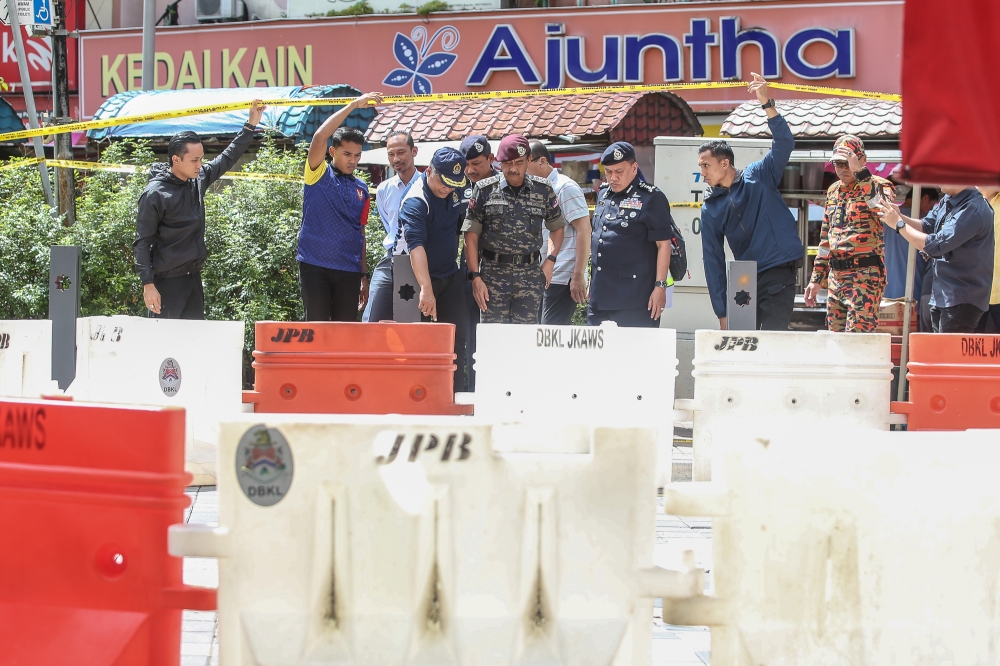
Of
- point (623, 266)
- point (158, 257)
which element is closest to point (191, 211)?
point (158, 257)

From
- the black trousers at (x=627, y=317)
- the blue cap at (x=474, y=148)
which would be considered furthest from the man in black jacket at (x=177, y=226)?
the black trousers at (x=627, y=317)

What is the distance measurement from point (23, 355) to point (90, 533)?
13.2ft

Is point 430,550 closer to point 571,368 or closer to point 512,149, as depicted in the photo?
point 571,368

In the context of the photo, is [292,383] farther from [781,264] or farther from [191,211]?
[781,264]

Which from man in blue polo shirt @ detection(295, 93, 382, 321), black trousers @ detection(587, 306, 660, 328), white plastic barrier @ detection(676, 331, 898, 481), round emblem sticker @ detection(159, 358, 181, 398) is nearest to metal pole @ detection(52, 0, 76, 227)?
man in blue polo shirt @ detection(295, 93, 382, 321)

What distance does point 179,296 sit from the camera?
27.0ft

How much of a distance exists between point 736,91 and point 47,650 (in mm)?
15545

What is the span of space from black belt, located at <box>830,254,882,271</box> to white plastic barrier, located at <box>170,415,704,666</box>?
595 cm

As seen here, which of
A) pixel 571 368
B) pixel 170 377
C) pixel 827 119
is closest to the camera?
pixel 571 368

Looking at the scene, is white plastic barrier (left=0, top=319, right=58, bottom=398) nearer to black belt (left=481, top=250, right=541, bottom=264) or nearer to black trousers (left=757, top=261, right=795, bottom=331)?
black belt (left=481, top=250, right=541, bottom=264)

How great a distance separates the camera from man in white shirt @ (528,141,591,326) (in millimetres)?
8438

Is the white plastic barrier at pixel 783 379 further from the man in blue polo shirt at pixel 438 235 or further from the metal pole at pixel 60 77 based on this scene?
the metal pole at pixel 60 77

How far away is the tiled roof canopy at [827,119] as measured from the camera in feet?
48.0

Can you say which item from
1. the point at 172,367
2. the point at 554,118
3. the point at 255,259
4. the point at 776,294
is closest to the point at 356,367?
the point at 172,367
